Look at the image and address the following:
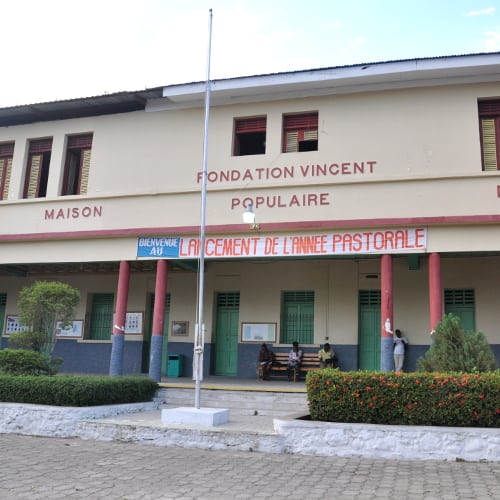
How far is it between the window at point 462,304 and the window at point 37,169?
37.2 feet

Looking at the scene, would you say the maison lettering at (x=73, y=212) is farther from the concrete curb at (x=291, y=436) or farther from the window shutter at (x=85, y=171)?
the concrete curb at (x=291, y=436)

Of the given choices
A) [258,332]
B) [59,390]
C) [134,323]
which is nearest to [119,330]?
[134,323]

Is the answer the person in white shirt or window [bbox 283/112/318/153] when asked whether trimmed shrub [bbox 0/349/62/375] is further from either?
the person in white shirt

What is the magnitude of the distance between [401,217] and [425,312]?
11.1 feet

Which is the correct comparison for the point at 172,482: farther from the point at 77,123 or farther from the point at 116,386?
the point at 77,123

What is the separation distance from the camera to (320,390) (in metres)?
9.09

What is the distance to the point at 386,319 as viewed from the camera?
12.5m

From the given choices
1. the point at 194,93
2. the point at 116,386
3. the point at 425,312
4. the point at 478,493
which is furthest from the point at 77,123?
the point at 478,493

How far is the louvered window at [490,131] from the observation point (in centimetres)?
1309

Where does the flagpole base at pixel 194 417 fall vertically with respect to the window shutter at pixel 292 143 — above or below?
below

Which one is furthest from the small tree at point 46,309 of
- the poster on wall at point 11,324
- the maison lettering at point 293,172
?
the poster on wall at point 11,324

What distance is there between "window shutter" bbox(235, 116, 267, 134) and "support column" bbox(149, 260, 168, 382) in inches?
151

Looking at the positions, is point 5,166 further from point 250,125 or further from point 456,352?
point 456,352

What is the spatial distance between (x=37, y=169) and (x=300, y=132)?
7.52 m
